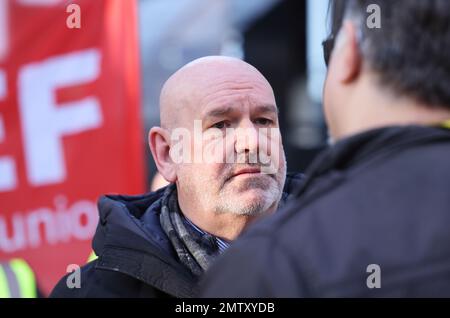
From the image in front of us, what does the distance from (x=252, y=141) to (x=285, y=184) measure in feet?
0.95

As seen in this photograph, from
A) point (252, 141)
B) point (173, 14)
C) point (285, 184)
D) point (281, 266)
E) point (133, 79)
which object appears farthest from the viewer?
point (173, 14)

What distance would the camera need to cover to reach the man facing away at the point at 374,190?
112 cm

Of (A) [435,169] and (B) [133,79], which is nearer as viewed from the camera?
(A) [435,169]

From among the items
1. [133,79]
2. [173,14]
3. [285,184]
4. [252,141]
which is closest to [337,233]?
[252,141]

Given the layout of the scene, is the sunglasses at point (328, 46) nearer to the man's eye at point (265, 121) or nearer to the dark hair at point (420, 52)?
the dark hair at point (420, 52)

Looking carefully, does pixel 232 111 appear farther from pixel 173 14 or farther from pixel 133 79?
pixel 173 14

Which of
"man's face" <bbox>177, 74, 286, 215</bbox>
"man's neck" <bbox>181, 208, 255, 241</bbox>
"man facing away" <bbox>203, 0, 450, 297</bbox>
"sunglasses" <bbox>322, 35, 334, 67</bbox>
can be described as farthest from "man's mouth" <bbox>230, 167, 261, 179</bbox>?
"man facing away" <bbox>203, 0, 450, 297</bbox>

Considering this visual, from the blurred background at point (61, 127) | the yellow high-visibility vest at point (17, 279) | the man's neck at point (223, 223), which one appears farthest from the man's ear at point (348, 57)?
the yellow high-visibility vest at point (17, 279)

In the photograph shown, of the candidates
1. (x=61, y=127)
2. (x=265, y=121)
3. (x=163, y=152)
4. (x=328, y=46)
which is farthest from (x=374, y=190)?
(x=61, y=127)

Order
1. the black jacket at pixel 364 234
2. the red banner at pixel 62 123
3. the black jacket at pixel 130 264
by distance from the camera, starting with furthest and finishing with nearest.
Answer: the red banner at pixel 62 123, the black jacket at pixel 130 264, the black jacket at pixel 364 234

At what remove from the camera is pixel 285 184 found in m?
2.49

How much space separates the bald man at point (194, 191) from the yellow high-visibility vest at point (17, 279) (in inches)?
45.2

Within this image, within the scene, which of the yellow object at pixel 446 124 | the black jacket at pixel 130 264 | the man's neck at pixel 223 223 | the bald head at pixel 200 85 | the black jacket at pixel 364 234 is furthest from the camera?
the bald head at pixel 200 85

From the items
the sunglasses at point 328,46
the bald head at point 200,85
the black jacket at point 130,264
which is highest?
the sunglasses at point 328,46
